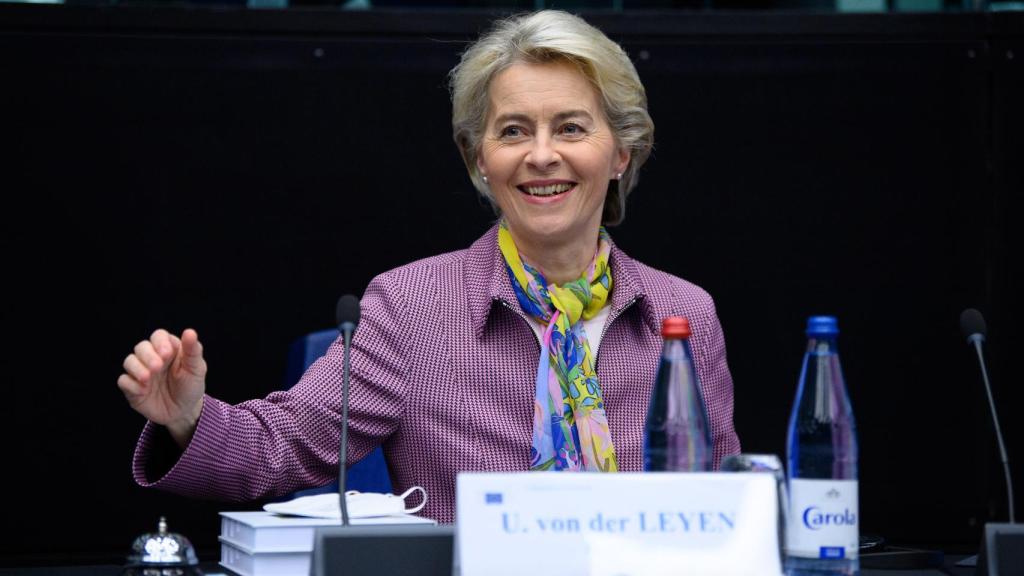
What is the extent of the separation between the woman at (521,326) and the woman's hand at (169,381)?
230 mm

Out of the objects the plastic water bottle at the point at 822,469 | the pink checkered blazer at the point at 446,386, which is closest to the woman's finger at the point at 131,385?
the pink checkered blazer at the point at 446,386

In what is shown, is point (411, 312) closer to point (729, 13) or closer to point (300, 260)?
point (300, 260)

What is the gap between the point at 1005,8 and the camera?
10.2 feet

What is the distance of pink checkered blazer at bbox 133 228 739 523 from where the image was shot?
1941 millimetres

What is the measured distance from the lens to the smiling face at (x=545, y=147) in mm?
2098

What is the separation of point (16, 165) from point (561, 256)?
52.4 inches

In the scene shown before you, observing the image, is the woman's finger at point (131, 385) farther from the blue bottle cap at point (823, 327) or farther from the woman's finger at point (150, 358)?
the blue bottle cap at point (823, 327)

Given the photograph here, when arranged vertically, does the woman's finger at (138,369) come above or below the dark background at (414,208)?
below

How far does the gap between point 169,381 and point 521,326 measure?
26.2 inches

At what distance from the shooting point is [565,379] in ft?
6.70

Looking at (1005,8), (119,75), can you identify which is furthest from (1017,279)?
(119,75)

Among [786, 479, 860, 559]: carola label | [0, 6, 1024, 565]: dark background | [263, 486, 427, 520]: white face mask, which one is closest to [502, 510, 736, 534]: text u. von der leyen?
[786, 479, 860, 559]: carola label

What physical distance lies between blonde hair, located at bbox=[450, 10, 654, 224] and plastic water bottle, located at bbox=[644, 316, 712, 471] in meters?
0.77

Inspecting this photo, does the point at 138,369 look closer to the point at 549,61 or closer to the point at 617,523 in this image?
the point at 617,523
